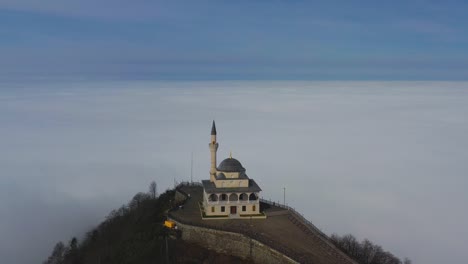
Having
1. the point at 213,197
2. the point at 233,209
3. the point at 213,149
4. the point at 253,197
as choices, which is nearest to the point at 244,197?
the point at 253,197

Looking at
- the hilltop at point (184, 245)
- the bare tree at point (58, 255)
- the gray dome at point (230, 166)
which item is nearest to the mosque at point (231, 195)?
the gray dome at point (230, 166)

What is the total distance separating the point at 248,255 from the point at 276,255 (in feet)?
13.2

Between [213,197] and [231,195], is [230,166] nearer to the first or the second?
[231,195]

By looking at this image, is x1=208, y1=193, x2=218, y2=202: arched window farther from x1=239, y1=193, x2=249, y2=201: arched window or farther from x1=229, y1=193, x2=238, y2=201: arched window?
x1=239, y1=193, x2=249, y2=201: arched window

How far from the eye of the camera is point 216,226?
49375 mm

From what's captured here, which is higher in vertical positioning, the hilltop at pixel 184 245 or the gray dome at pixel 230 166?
the gray dome at pixel 230 166

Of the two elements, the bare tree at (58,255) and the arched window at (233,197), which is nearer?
the arched window at (233,197)

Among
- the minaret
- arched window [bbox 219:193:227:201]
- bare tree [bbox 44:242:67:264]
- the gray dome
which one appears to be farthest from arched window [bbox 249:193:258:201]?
bare tree [bbox 44:242:67:264]

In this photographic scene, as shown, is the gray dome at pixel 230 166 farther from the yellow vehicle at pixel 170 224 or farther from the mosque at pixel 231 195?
the yellow vehicle at pixel 170 224

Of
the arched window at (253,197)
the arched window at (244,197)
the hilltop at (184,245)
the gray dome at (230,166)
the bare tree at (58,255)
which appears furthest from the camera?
the bare tree at (58,255)

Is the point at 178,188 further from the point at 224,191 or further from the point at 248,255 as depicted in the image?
the point at 248,255

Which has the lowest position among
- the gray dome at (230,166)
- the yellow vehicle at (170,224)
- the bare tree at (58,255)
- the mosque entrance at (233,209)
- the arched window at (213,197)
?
the bare tree at (58,255)

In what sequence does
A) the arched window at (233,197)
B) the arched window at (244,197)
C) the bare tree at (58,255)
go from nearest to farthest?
the arched window at (233,197), the arched window at (244,197), the bare tree at (58,255)

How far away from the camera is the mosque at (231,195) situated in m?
53.7
